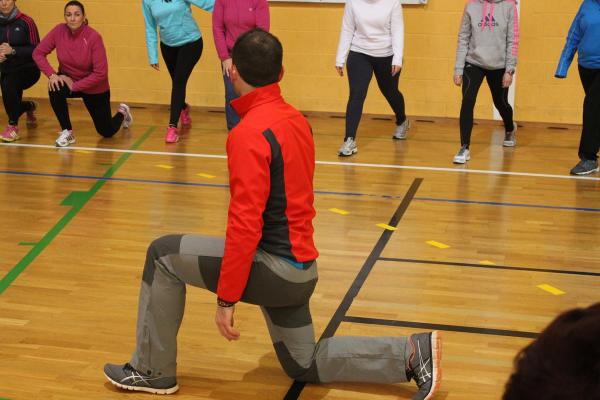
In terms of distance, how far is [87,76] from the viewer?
24.6 feet

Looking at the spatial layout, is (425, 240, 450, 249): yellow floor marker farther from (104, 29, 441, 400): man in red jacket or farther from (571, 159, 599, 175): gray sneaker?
(571, 159, 599, 175): gray sneaker

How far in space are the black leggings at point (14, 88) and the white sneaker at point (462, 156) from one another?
12.3ft

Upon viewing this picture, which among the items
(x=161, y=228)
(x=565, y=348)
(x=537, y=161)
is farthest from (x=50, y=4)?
(x=565, y=348)

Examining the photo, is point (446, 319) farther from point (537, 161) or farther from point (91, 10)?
point (91, 10)

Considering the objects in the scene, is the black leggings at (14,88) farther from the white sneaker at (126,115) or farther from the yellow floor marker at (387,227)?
the yellow floor marker at (387,227)

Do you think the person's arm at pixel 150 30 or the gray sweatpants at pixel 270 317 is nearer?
the gray sweatpants at pixel 270 317

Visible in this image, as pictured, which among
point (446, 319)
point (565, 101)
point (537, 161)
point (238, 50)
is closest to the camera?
point (238, 50)

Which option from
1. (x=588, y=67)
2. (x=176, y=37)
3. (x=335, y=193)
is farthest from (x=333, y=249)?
(x=176, y=37)

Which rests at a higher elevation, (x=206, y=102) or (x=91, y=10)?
(x=91, y=10)

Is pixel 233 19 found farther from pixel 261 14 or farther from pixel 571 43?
pixel 571 43

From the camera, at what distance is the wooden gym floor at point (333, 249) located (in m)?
3.71

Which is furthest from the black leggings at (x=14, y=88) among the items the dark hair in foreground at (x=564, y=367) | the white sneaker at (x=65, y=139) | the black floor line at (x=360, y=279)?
the dark hair in foreground at (x=564, y=367)

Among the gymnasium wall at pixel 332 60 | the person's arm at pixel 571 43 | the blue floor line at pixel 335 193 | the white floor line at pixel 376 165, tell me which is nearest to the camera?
the blue floor line at pixel 335 193

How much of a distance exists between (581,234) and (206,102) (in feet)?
14.8
